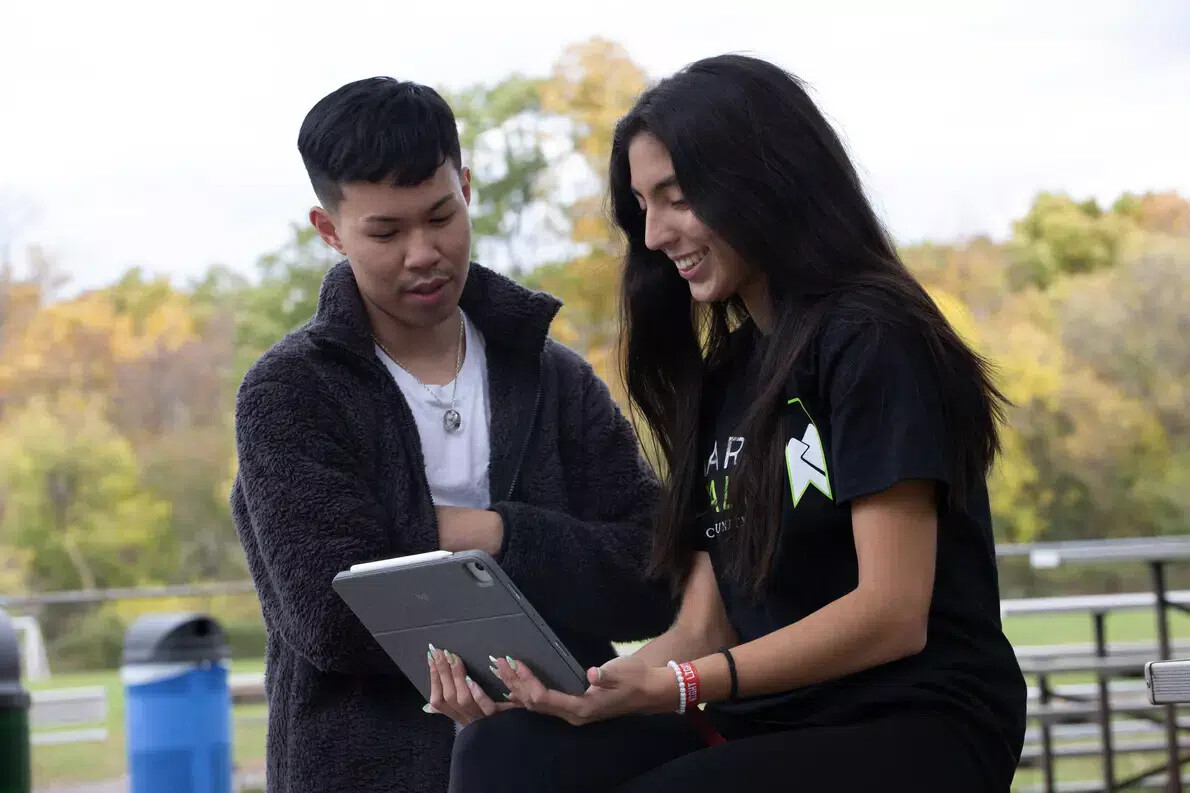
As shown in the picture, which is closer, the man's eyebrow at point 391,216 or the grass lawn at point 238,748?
the man's eyebrow at point 391,216

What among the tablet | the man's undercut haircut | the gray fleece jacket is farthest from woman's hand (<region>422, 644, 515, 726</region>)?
the man's undercut haircut

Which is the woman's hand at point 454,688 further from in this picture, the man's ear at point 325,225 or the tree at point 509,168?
the tree at point 509,168

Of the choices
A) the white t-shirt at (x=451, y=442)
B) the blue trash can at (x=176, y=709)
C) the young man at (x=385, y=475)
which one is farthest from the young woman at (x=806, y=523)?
the blue trash can at (x=176, y=709)

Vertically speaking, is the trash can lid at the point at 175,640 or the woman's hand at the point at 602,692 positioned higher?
the woman's hand at the point at 602,692

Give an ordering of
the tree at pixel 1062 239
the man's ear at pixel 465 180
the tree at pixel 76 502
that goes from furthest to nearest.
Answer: the tree at pixel 76 502, the tree at pixel 1062 239, the man's ear at pixel 465 180

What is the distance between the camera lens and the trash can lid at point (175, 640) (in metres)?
3.76

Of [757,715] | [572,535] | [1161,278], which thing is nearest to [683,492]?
[572,535]

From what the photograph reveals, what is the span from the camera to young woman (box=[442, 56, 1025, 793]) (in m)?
1.64

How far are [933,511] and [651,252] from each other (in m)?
0.64

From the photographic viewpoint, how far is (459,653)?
1.80 metres

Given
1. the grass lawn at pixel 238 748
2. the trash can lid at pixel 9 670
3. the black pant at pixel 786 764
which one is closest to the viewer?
the black pant at pixel 786 764

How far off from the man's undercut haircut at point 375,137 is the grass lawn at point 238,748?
3755 millimetres

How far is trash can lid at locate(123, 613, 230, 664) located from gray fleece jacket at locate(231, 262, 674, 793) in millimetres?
1675

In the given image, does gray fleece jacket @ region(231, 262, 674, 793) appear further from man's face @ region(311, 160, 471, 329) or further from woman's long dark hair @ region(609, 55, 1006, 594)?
woman's long dark hair @ region(609, 55, 1006, 594)
